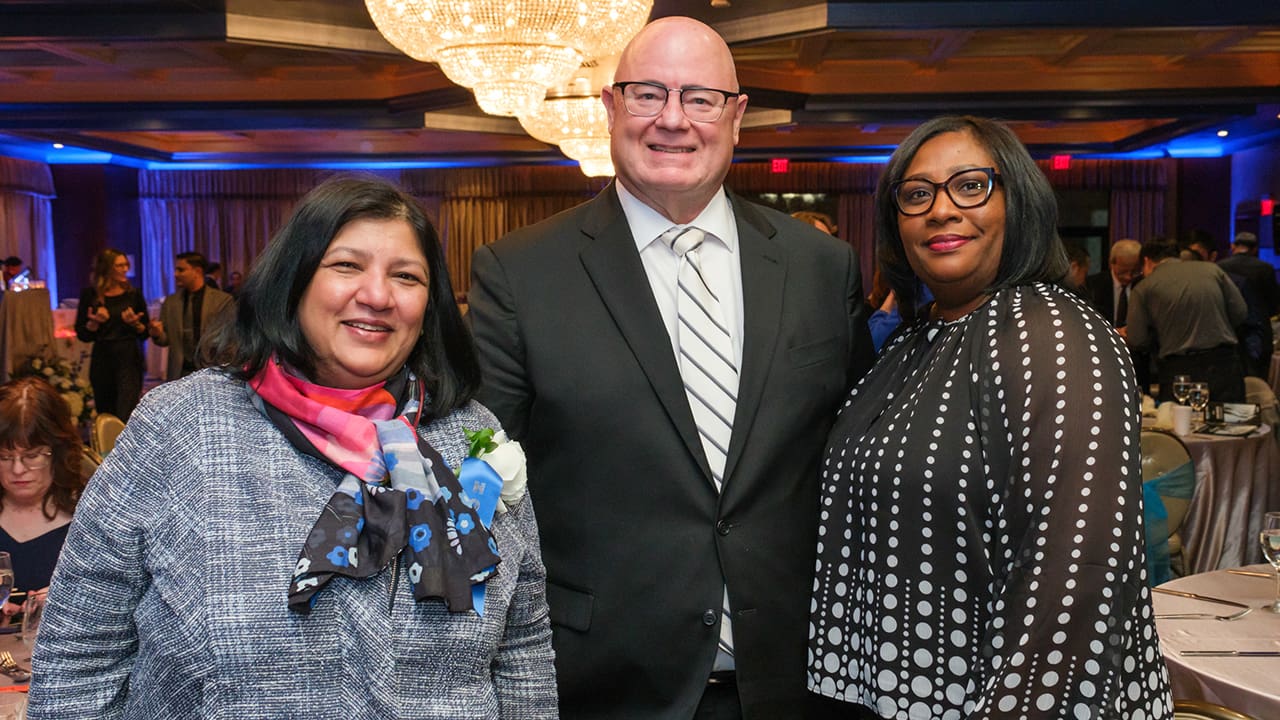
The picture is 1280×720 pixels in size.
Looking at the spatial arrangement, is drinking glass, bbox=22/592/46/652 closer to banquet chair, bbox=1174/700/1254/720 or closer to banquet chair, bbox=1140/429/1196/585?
banquet chair, bbox=1174/700/1254/720

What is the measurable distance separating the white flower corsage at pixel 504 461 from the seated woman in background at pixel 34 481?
209cm

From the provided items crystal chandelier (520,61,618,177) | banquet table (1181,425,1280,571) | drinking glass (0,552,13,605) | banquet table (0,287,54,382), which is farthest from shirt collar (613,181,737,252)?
banquet table (0,287,54,382)

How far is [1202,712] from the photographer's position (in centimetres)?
220

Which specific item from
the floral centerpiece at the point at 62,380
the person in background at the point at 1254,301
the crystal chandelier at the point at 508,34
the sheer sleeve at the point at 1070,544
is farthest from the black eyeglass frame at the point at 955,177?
the person in background at the point at 1254,301

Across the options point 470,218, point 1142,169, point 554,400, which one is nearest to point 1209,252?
point 1142,169

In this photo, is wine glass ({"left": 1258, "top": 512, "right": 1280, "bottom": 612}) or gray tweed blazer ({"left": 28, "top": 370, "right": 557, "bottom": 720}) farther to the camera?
wine glass ({"left": 1258, "top": 512, "right": 1280, "bottom": 612})

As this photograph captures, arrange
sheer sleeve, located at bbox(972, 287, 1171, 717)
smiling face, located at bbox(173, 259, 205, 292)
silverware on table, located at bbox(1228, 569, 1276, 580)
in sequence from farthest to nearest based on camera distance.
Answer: smiling face, located at bbox(173, 259, 205, 292)
silverware on table, located at bbox(1228, 569, 1276, 580)
sheer sleeve, located at bbox(972, 287, 1171, 717)

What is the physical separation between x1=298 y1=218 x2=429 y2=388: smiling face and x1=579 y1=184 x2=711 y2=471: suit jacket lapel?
448 mm

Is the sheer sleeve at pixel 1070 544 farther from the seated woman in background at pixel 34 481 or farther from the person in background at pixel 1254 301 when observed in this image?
the person in background at pixel 1254 301

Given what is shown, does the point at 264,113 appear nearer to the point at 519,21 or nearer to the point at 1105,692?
the point at 519,21

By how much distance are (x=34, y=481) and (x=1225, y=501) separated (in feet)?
17.2

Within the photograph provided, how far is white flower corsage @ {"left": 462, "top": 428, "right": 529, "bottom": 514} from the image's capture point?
1566mm

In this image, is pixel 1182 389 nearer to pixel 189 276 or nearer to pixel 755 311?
pixel 755 311

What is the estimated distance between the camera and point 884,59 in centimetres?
956
